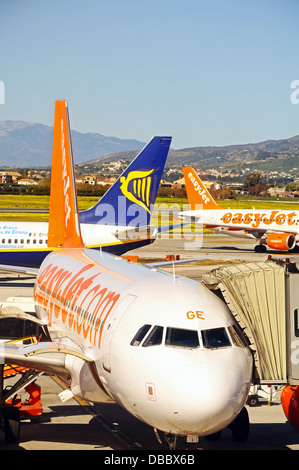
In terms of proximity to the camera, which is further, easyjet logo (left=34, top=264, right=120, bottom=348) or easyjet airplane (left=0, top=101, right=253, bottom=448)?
easyjet logo (left=34, top=264, right=120, bottom=348)

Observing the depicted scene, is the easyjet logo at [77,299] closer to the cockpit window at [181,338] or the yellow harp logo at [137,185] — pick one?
the cockpit window at [181,338]

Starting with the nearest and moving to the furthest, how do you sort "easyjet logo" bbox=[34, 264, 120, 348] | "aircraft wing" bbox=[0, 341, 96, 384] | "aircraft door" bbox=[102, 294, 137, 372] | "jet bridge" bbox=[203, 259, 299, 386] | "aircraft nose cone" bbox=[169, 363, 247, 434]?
"aircraft nose cone" bbox=[169, 363, 247, 434]
"aircraft door" bbox=[102, 294, 137, 372]
"jet bridge" bbox=[203, 259, 299, 386]
"aircraft wing" bbox=[0, 341, 96, 384]
"easyjet logo" bbox=[34, 264, 120, 348]

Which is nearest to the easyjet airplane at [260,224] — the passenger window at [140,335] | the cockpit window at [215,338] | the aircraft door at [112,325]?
the aircraft door at [112,325]

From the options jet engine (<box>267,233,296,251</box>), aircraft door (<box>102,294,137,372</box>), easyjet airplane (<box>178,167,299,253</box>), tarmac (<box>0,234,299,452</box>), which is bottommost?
tarmac (<box>0,234,299,452</box>)

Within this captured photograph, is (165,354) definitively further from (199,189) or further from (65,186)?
(199,189)

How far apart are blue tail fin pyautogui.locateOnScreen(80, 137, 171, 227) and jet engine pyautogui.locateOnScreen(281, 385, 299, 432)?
82.8ft

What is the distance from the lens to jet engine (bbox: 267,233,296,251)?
72.1m

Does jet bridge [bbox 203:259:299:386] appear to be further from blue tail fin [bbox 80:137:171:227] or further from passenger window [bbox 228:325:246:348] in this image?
blue tail fin [bbox 80:137:171:227]

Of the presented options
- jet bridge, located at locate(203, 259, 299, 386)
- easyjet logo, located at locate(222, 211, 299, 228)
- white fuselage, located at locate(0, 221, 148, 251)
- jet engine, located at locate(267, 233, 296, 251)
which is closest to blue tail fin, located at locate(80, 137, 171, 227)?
white fuselage, located at locate(0, 221, 148, 251)

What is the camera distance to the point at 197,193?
280ft

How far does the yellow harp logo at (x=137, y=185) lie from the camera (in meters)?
44.5

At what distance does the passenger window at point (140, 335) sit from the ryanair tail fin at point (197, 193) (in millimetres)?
68345

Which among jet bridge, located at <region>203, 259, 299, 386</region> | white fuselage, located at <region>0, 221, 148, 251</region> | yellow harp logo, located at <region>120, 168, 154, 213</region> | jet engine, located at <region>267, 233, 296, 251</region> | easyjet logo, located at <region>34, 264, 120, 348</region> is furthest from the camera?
jet engine, located at <region>267, 233, 296, 251</region>

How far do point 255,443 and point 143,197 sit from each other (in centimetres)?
2646
